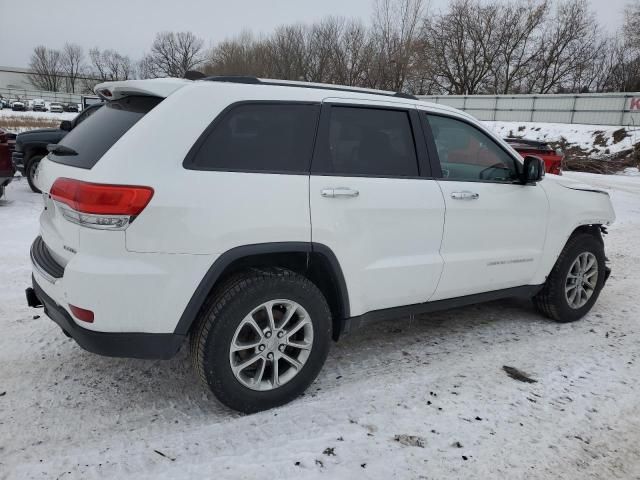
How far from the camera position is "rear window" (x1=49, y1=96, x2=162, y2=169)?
2578 mm

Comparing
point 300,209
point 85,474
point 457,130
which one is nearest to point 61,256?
point 85,474

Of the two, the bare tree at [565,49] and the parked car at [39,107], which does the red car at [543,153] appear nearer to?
the bare tree at [565,49]

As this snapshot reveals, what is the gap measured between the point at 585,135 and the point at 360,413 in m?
27.9

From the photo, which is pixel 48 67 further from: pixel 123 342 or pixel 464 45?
pixel 123 342

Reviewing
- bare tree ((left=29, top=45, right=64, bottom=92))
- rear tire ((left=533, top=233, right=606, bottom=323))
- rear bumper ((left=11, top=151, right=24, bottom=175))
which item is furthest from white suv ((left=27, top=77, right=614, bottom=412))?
bare tree ((left=29, top=45, right=64, bottom=92))

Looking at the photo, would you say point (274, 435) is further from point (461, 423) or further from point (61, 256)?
point (61, 256)

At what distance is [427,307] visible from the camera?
3.52m

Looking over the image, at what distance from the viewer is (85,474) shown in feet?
7.57

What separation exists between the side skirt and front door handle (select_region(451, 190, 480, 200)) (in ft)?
2.48

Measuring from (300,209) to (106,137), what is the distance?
1.11 meters

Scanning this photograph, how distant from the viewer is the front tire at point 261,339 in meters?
2.63

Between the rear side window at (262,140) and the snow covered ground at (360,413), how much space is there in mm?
1433

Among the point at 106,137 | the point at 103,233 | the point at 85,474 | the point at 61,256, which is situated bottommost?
the point at 85,474

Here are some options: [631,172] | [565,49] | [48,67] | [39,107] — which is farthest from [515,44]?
[48,67]
